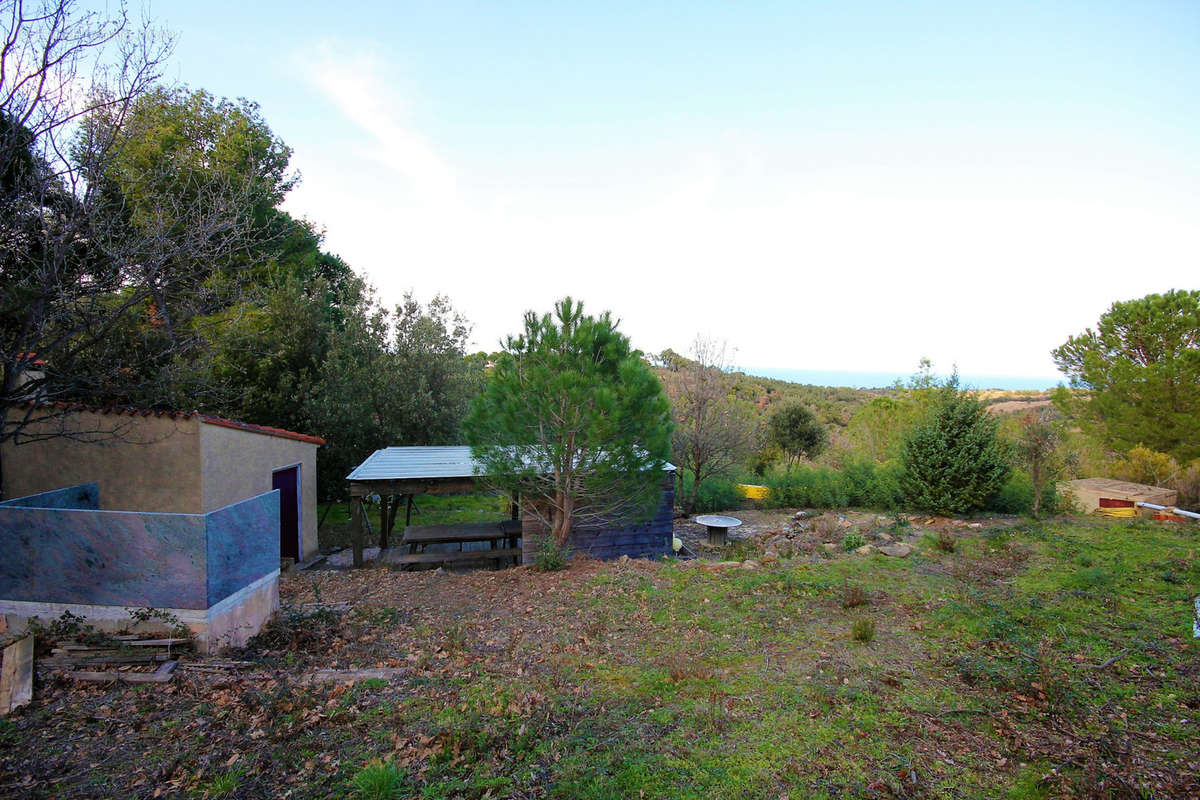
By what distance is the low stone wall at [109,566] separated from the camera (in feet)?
14.4

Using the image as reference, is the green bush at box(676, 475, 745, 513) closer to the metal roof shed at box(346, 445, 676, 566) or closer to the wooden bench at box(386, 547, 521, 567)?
the metal roof shed at box(346, 445, 676, 566)

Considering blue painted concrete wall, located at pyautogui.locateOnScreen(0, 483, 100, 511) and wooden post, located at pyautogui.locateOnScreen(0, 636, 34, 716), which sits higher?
blue painted concrete wall, located at pyautogui.locateOnScreen(0, 483, 100, 511)

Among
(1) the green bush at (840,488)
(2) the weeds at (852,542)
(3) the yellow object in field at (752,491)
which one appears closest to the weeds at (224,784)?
(2) the weeds at (852,542)

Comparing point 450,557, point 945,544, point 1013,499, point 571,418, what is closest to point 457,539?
point 450,557

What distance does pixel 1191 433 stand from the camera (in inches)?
581

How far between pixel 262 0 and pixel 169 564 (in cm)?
959

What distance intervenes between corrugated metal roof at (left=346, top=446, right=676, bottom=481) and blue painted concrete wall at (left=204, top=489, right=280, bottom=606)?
3.07 metres

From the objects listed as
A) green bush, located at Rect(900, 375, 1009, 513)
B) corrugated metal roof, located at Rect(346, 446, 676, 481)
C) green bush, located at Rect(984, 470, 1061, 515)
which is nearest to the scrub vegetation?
corrugated metal roof, located at Rect(346, 446, 676, 481)

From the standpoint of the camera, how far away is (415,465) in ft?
32.2

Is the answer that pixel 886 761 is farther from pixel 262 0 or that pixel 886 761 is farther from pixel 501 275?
pixel 501 275

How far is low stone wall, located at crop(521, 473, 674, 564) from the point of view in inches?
353

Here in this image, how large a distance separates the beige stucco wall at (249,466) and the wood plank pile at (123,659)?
129 inches

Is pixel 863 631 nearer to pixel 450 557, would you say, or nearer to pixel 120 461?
pixel 450 557

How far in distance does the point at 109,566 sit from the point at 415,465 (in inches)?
214
